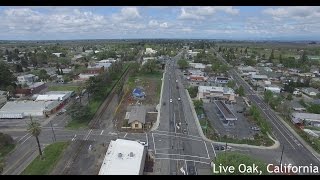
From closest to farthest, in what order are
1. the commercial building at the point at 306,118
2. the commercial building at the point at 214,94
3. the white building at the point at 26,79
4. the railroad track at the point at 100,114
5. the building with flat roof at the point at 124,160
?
the building with flat roof at the point at 124,160
the railroad track at the point at 100,114
the commercial building at the point at 306,118
the commercial building at the point at 214,94
the white building at the point at 26,79

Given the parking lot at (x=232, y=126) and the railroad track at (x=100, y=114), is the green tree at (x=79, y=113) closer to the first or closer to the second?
the railroad track at (x=100, y=114)

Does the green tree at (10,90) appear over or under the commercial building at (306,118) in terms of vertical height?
over

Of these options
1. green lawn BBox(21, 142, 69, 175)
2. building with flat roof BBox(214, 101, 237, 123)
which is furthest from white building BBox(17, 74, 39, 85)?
building with flat roof BBox(214, 101, 237, 123)

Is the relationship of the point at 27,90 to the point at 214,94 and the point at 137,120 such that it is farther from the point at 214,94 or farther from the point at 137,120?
the point at 214,94

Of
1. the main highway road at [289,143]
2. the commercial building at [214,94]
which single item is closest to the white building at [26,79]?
the commercial building at [214,94]

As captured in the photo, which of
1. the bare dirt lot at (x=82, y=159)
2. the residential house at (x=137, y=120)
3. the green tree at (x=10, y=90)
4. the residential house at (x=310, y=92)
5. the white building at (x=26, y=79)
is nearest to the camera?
the bare dirt lot at (x=82, y=159)

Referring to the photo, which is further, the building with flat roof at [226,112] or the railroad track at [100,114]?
the building with flat roof at [226,112]
